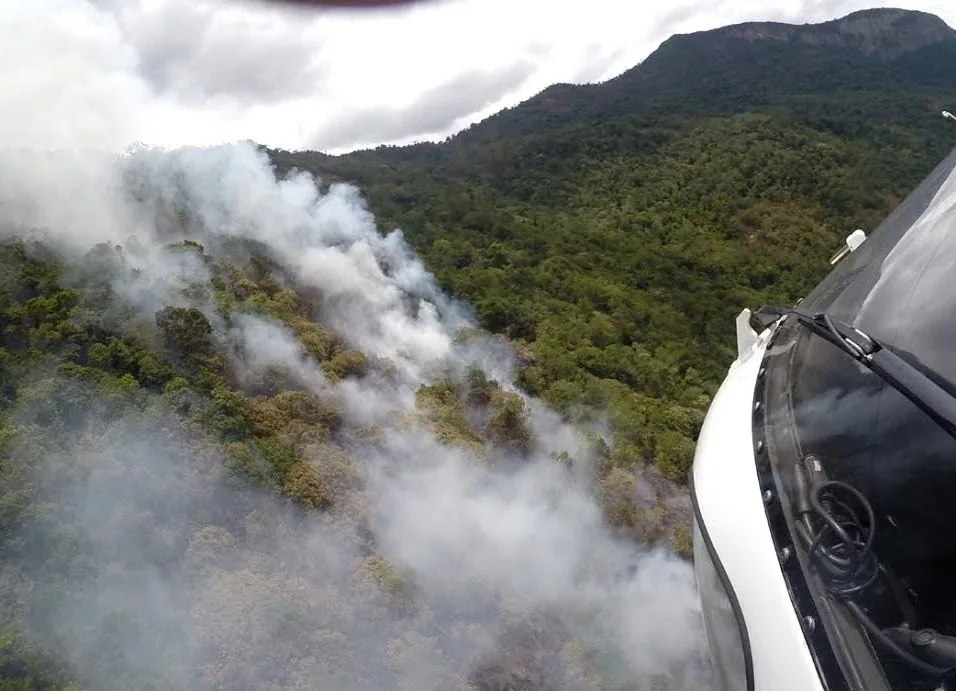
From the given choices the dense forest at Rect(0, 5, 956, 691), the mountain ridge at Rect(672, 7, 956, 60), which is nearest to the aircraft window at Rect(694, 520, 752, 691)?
the dense forest at Rect(0, 5, 956, 691)

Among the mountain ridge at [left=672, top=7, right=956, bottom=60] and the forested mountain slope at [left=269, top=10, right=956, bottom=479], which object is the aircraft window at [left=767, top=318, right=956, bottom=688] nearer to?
the forested mountain slope at [left=269, top=10, right=956, bottom=479]

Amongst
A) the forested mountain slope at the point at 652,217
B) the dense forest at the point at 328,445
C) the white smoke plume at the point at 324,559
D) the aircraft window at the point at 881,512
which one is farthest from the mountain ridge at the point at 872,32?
the aircraft window at the point at 881,512

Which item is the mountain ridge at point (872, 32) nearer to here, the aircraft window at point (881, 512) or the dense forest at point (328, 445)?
the dense forest at point (328, 445)

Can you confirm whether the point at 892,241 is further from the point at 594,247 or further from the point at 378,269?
the point at 594,247

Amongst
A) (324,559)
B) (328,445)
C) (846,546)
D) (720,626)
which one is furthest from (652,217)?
(846,546)

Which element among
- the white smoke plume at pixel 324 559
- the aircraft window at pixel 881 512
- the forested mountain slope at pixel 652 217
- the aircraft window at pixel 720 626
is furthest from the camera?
the forested mountain slope at pixel 652 217

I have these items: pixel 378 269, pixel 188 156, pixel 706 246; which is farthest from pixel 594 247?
pixel 188 156

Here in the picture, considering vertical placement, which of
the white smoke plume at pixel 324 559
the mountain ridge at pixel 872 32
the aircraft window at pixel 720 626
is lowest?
the white smoke plume at pixel 324 559
